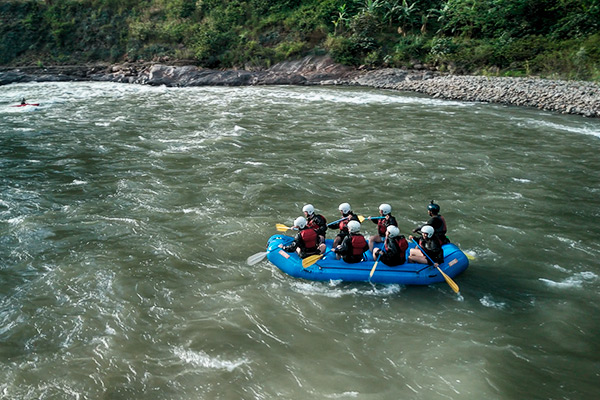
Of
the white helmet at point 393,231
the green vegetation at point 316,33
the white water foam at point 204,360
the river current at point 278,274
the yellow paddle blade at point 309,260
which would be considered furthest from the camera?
the green vegetation at point 316,33

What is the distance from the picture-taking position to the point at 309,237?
6863 millimetres

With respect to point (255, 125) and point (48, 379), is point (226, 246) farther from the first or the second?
point (255, 125)

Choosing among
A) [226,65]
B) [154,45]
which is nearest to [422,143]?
[226,65]

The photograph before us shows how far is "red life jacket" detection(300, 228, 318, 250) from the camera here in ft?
22.5

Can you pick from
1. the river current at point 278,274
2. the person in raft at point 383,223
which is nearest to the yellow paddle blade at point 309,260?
the river current at point 278,274

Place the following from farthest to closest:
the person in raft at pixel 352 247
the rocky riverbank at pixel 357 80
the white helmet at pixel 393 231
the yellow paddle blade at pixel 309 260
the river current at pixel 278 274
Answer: the rocky riverbank at pixel 357 80, the yellow paddle blade at pixel 309 260, the person in raft at pixel 352 247, the white helmet at pixel 393 231, the river current at pixel 278 274

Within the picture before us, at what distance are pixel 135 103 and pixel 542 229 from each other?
723 inches

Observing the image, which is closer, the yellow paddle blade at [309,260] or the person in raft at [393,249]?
the person in raft at [393,249]

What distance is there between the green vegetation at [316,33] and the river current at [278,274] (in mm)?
10489

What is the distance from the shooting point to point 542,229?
8.33 m

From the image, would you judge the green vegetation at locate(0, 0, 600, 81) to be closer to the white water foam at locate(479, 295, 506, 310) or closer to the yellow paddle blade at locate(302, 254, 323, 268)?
the white water foam at locate(479, 295, 506, 310)

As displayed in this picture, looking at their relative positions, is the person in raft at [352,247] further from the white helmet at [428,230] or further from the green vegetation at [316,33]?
the green vegetation at [316,33]

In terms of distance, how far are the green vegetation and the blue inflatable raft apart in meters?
17.7

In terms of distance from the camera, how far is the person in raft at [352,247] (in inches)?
262
